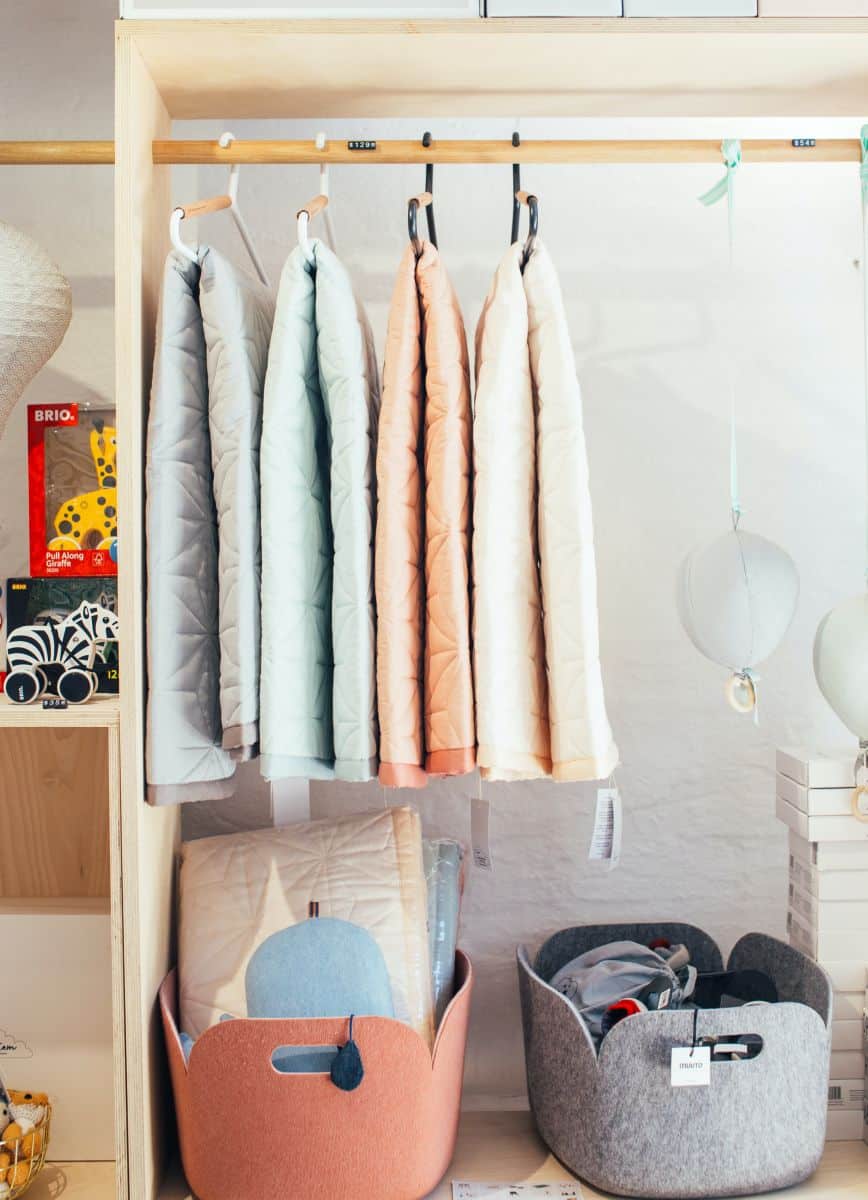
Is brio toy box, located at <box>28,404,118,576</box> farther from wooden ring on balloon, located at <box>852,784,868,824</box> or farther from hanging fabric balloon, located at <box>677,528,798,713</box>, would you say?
wooden ring on balloon, located at <box>852,784,868,824</box>

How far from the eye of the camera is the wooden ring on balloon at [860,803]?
4.13ft

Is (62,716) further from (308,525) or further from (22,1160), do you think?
(22,1160)

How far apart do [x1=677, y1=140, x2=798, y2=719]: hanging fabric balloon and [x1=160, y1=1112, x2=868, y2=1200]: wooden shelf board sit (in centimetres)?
56

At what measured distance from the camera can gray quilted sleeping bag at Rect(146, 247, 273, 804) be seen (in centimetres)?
108

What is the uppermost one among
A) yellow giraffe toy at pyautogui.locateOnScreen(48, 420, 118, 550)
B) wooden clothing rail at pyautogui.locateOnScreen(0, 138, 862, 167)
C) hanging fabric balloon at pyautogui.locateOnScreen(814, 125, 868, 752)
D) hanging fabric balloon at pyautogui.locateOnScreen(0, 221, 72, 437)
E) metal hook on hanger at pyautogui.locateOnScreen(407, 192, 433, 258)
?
wooden clothing rail at pyautogui.locateOnScreen(0, 138, 862, 167)

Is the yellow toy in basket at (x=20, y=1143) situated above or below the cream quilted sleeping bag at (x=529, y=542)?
below

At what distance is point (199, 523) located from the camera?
1124 millimetres

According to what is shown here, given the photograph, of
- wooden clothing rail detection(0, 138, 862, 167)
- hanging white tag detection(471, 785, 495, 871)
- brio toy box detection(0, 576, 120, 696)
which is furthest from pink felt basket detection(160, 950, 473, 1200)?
wooden clothing rail detection(0, 138, 862, 167)

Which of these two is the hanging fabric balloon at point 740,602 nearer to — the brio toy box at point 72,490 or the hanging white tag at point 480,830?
the hanging white tag at point 480,830

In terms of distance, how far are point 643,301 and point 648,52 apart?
0.43 m

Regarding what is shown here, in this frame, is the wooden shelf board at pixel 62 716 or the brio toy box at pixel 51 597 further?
the brio toy box at pixel 51 597

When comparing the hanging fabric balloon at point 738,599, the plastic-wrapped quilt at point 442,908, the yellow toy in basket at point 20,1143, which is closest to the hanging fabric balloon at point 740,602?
the hanging fabric balloon at point 738,599

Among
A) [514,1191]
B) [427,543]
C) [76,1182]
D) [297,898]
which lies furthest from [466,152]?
[76,1182]

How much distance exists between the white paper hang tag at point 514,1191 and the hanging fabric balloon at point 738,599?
592 mm
